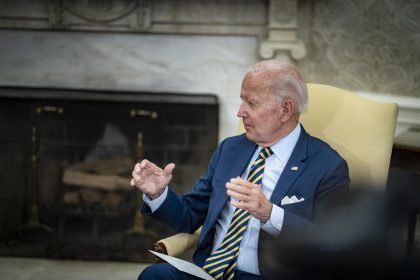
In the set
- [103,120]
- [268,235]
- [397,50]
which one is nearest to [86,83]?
[103,120]

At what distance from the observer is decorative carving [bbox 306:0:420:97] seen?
3209mm

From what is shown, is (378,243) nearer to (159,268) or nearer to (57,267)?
(159,268)

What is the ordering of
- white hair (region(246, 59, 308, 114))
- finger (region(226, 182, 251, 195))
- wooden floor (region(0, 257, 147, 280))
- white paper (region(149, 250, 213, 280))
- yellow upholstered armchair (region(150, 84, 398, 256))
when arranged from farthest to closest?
wooden floor (region(0, 257, 147, 280)) < yellow upholstered armchair (region(150, 84, 398, 256)) < white hair (region(246, 59, 308, 114)) < white paper (region(149, 250, 213, 280)) < finger (region(226, 182, 251, 195))

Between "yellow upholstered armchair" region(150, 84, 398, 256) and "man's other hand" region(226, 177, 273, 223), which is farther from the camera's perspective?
"yellow upholstered armchair" region(150, 84, 398, 256)

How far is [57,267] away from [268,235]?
5.89 ft

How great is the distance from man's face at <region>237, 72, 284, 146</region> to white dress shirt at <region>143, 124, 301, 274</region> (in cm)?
5

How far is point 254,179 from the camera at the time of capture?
1955mm

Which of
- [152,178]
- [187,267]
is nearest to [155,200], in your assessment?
[152,178]

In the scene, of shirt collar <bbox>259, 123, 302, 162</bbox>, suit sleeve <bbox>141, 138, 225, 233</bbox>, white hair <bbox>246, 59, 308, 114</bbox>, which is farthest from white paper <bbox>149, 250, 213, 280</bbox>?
white hair <bbox>246, 59, 308, 114</bbox>

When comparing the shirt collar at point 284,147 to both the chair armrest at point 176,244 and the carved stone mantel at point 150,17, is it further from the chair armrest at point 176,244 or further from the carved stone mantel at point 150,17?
the carved stone mantel at point 150,17

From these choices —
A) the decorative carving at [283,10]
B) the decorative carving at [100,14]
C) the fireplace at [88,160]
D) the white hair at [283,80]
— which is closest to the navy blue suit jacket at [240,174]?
the white hair at [283,80]

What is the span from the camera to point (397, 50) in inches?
127

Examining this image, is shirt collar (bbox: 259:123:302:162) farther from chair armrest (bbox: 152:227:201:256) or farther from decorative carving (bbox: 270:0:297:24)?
decorative carving (bbox: 270:0:297:24)

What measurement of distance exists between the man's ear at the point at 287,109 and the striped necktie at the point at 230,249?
0.55 ft
